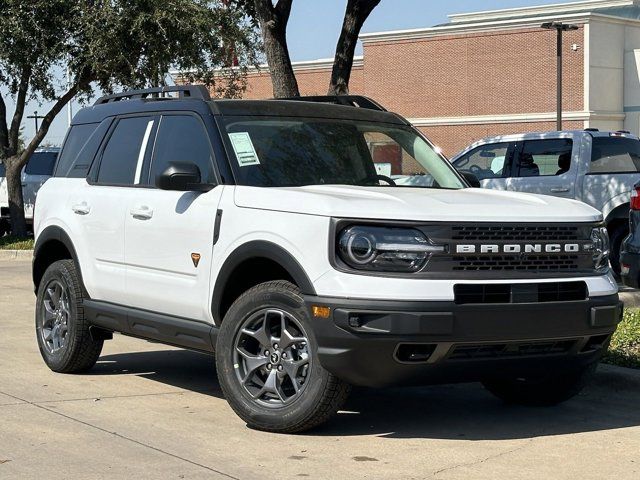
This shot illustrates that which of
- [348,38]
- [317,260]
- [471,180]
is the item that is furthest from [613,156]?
[317,260]

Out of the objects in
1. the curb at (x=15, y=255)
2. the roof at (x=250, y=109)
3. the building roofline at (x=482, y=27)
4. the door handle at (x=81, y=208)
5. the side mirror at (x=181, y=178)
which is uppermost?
the building roofline at (x=482, y=27)

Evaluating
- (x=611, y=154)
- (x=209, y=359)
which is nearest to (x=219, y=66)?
(x=611, y=154)

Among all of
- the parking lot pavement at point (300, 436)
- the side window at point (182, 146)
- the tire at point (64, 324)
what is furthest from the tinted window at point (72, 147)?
the parking lot pavement at point (300, 436)

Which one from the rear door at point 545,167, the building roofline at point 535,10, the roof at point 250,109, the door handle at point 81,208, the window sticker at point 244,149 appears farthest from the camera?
the building roofline at point 535,10

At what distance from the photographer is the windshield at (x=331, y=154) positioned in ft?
23.5

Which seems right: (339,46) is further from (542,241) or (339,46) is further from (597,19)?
(597,19)

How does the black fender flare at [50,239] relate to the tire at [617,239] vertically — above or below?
above

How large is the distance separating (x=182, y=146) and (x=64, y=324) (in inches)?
71.3

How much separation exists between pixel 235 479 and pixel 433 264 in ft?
4.87

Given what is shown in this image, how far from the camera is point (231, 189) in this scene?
6949 millimetres

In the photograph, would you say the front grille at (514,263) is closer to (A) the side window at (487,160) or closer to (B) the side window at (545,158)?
(B) the side window at (545,158)

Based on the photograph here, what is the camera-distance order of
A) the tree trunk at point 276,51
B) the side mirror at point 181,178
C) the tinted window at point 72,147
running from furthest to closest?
the tree trunk at point 276,51 < the tinted window at point 72,147 < the side mirror at point 181,178

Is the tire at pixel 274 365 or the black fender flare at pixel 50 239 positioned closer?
the tire at pixel 274 365

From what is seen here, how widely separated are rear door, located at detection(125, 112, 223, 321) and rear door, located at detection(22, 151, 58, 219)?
19.8m
